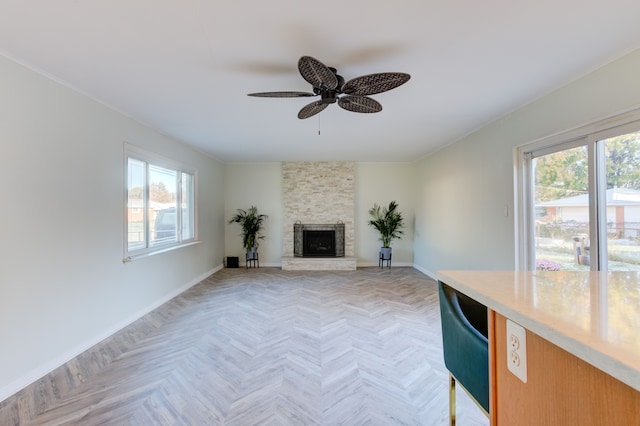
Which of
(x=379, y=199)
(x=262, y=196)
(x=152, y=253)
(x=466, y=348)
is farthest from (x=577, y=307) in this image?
(x=262, y=196)

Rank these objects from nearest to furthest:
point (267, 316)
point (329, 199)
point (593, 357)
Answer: point (593, 357)
point (267, 316)
point (329, 199)

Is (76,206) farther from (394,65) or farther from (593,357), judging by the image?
(593,357)

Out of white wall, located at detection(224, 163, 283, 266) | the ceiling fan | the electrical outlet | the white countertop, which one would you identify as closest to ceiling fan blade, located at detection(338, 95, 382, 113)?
the ceiling fan

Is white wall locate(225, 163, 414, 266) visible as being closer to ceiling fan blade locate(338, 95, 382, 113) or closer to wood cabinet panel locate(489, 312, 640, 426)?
ceiling fan blade locate(338, 95, 382, 113)

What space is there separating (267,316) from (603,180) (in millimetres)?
3602

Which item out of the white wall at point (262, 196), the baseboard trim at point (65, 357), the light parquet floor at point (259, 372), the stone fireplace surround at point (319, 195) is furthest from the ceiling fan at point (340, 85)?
the white wall at point (262, 196)

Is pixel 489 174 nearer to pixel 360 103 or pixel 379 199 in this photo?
pixel 360 103

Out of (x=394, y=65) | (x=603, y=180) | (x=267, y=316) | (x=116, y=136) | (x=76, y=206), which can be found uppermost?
(x=394, y=65)

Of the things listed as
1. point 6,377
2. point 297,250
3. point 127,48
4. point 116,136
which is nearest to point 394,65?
point 127,48

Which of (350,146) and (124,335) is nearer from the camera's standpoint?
(124,335)

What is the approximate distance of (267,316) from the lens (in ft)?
10.9

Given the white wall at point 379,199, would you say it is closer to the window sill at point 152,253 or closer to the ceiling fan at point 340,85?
the window sill at point 152,253

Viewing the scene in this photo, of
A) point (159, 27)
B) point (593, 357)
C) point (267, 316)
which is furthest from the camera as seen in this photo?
point (267, 316)

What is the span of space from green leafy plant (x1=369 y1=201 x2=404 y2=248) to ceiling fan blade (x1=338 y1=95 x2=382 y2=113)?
4.00m
